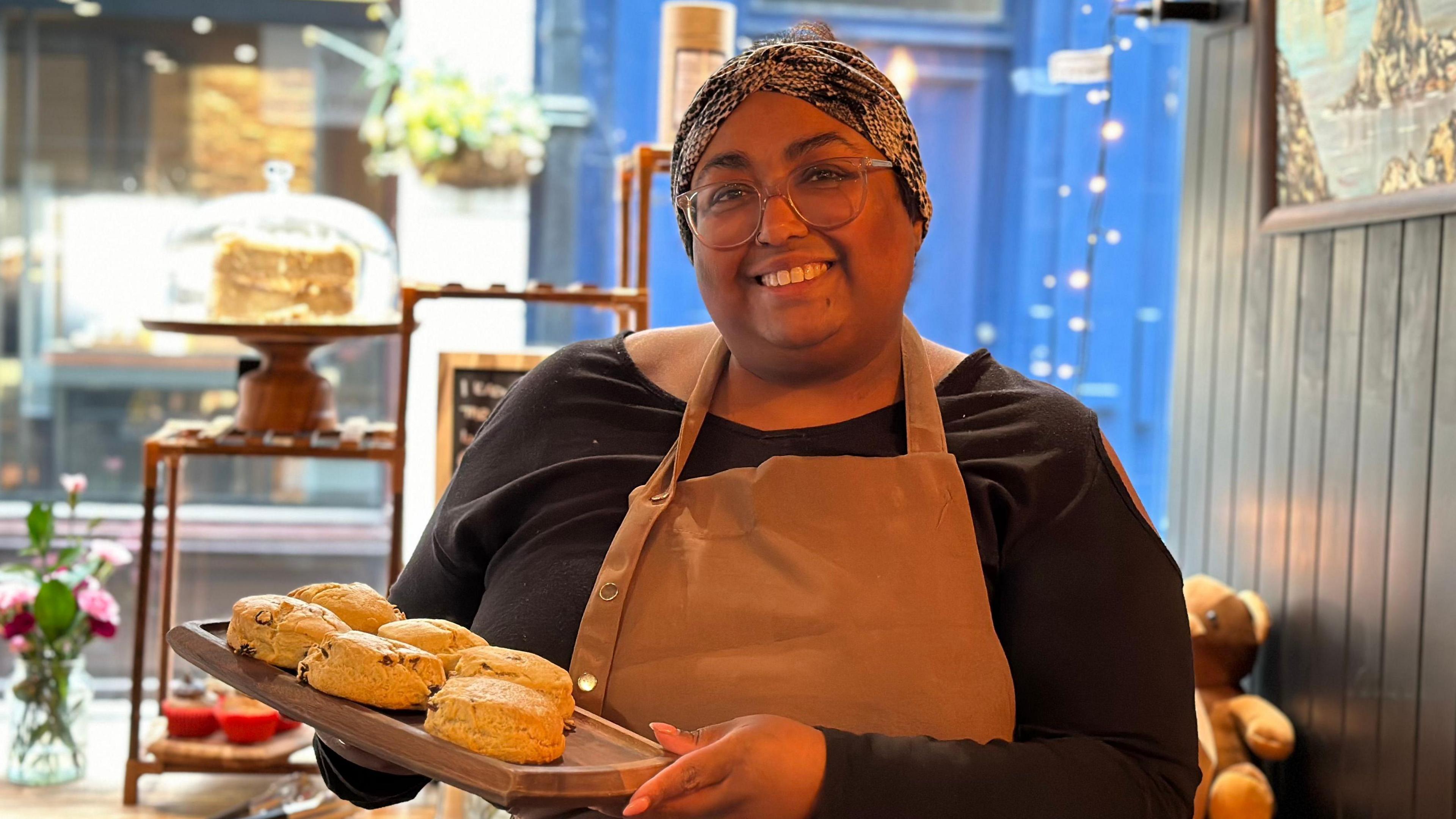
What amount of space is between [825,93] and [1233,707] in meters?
1.54

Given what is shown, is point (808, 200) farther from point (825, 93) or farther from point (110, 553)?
point (110, 553)

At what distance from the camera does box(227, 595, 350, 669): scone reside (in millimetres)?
1165

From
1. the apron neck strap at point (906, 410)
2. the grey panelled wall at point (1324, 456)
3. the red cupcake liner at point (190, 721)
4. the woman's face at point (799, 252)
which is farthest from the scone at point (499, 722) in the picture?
the red cupcake liner at point (190, 721)

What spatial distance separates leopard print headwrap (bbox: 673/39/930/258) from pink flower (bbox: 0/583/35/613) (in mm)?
1993

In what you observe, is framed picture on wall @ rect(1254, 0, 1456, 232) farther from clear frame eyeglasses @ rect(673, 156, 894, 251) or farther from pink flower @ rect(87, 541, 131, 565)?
pink flower @ rect(87, 541, 131, 565)

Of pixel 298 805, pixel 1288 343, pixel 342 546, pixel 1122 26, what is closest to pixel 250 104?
pixel 342 546

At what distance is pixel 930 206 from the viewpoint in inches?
55.3

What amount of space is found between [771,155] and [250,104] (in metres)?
3.13

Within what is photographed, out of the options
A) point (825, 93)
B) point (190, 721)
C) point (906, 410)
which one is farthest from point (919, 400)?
point (190, 721)

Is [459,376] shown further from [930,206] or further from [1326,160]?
[1326,160]

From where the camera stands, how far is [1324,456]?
2.24 meters

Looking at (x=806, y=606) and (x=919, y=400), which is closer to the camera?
(x=806, y=606)

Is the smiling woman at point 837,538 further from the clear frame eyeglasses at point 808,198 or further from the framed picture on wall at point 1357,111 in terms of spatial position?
the framed picture on wall at point 1357,111

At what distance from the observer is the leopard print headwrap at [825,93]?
51.4 inches
